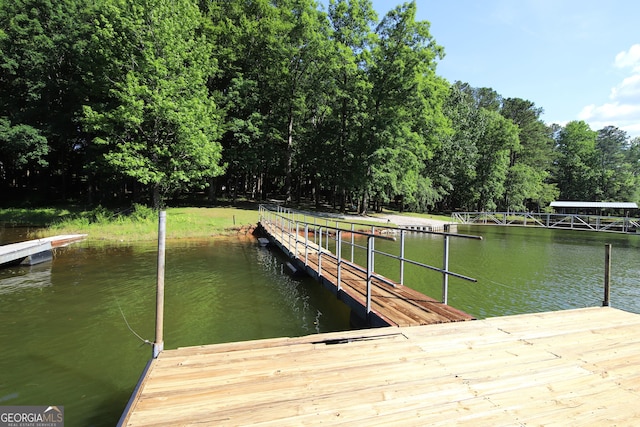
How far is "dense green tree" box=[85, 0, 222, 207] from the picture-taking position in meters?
19.0

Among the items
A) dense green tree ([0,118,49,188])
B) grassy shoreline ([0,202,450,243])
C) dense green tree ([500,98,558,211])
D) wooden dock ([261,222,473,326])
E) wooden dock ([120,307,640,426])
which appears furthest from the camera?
dense green tree ([500,98,558,211])

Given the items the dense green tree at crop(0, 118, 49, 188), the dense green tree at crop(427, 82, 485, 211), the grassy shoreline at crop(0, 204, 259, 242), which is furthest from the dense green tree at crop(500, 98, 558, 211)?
the dense green tree at crop(0, 118, 49, 188)

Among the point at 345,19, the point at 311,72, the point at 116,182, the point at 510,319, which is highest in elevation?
the point at 345,19

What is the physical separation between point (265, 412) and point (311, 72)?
3256cm

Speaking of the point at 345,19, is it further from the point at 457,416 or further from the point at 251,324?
the point at 457,416

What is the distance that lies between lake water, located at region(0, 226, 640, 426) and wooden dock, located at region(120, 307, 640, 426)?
1.87 meters

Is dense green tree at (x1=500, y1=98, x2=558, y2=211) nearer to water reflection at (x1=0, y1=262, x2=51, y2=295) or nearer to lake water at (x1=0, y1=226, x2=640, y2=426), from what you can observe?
lake water at (x1=0, y1=226, x2=640, y2=426)

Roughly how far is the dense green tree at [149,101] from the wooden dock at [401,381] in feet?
60.7

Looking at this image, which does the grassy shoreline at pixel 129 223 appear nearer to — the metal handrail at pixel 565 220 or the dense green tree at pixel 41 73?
the dense green tree at pixel 41 73

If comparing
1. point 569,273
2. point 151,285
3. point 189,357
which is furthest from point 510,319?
point 569,273

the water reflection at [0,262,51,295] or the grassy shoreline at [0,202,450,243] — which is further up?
the grassy shoreline at [0,202,450,243]

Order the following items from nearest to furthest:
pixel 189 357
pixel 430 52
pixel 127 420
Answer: pixel 127 420
pixel 189 357
pixel 430 52

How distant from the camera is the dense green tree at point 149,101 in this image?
19.0 metres

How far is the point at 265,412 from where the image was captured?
2.40 meters
